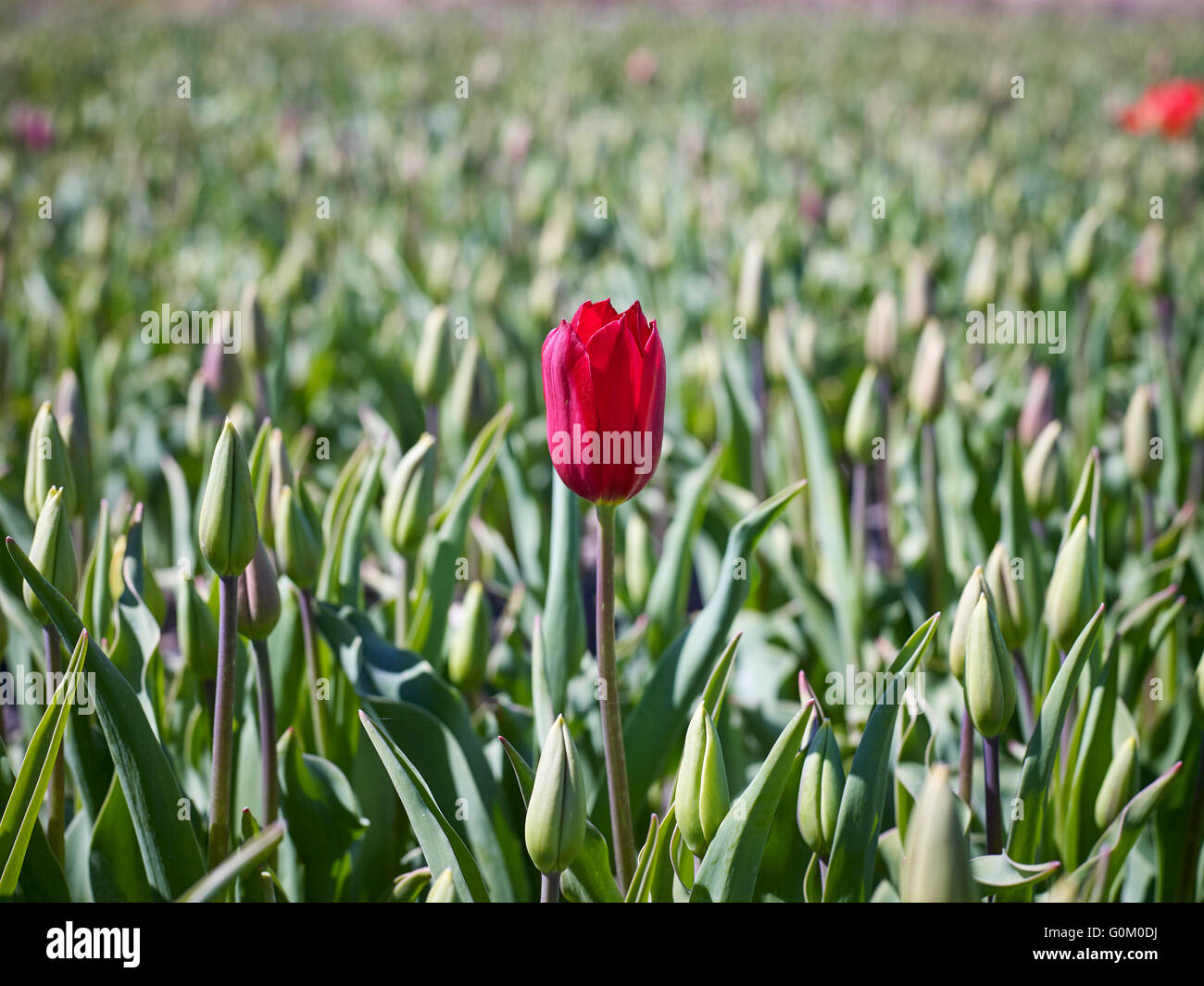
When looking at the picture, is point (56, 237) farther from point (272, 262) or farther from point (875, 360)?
point (875, 360)

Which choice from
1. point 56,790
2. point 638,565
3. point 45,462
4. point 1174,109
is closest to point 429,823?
point 56,790

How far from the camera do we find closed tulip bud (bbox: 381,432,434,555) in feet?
3.75

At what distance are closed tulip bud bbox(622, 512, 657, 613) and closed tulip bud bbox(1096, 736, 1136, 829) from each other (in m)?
0.60

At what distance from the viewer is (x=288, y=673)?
1.14 metres

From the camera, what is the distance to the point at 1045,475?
4.36ft

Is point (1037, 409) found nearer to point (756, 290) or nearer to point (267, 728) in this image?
point (756, 290)

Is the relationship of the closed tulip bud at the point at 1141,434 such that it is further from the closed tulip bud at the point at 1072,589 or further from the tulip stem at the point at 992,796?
the tulip stem at the point at 992,796

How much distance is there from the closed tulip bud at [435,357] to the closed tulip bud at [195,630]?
0.53 metres

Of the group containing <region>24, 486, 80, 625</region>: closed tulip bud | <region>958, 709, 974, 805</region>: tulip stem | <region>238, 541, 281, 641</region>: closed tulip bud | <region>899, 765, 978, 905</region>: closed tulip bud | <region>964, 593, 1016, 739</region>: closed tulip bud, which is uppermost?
<region>24, 486, 80, 625</region>: closed tulip bud

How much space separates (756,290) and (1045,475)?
561mm

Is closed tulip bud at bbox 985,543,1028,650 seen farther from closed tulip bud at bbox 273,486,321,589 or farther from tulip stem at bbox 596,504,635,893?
closed tulip bud at bbox 273,486,321,589

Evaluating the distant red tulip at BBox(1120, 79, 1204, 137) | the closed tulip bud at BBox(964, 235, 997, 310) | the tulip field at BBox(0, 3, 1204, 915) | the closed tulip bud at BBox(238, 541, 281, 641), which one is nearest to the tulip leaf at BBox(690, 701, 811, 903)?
the tulip field at BBox(0, 3, 1204, 915)

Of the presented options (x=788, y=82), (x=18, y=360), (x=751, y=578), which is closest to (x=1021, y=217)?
(x=751, y=578)

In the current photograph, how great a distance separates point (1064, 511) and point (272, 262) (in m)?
2.22
